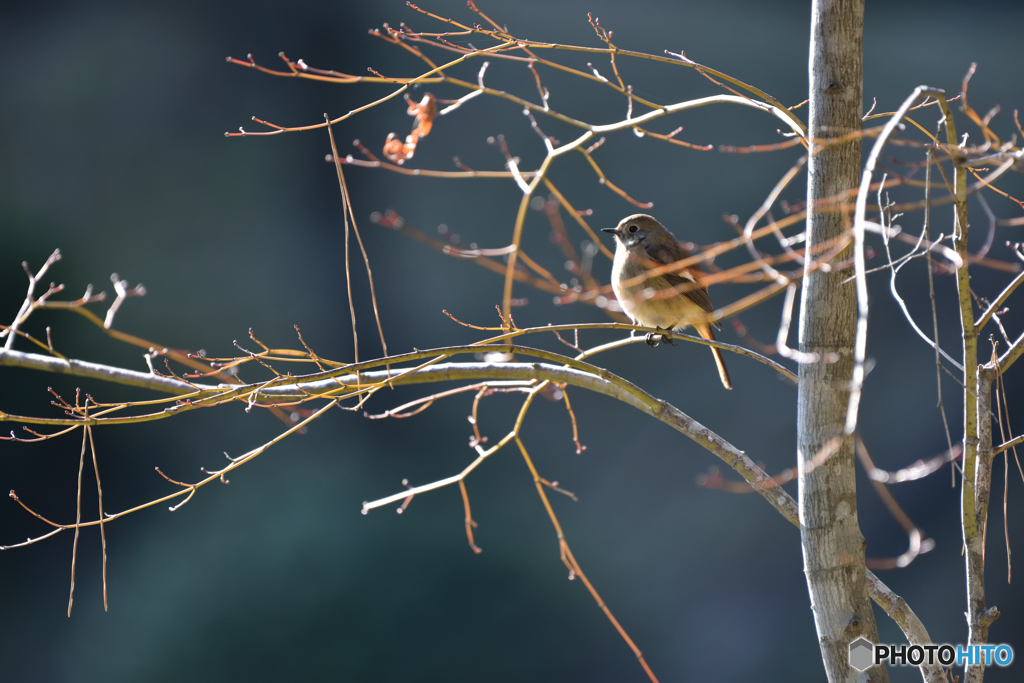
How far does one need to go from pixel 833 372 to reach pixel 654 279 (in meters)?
1.10

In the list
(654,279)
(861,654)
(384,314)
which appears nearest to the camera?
(861,654)

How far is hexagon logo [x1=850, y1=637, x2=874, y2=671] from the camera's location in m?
1.15

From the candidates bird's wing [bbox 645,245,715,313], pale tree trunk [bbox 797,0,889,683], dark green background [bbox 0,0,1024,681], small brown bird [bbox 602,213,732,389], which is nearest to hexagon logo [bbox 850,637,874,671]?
pale tree trunk [bbox 797,0,889,683]

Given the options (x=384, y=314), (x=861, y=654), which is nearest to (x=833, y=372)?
(x=861, y=654)

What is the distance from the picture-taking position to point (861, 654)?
3.78 feet

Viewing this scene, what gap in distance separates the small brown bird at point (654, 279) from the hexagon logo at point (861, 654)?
3.33 feet

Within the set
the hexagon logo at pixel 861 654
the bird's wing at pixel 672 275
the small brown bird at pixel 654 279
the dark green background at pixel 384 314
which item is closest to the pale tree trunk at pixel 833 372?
the hexagon logo at pixel 861 654

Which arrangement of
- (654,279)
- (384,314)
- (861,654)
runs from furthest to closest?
(384,314), (654,279), (861,654)

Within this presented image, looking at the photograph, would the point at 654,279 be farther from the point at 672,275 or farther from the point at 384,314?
the point at 384,314

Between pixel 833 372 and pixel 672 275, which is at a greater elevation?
pixel 672 275

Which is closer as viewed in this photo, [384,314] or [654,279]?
[654,279]

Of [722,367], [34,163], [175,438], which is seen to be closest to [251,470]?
[175,438]

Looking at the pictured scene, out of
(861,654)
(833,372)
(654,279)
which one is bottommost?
(861,654)

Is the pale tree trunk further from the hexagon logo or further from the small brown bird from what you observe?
the small brown bird
